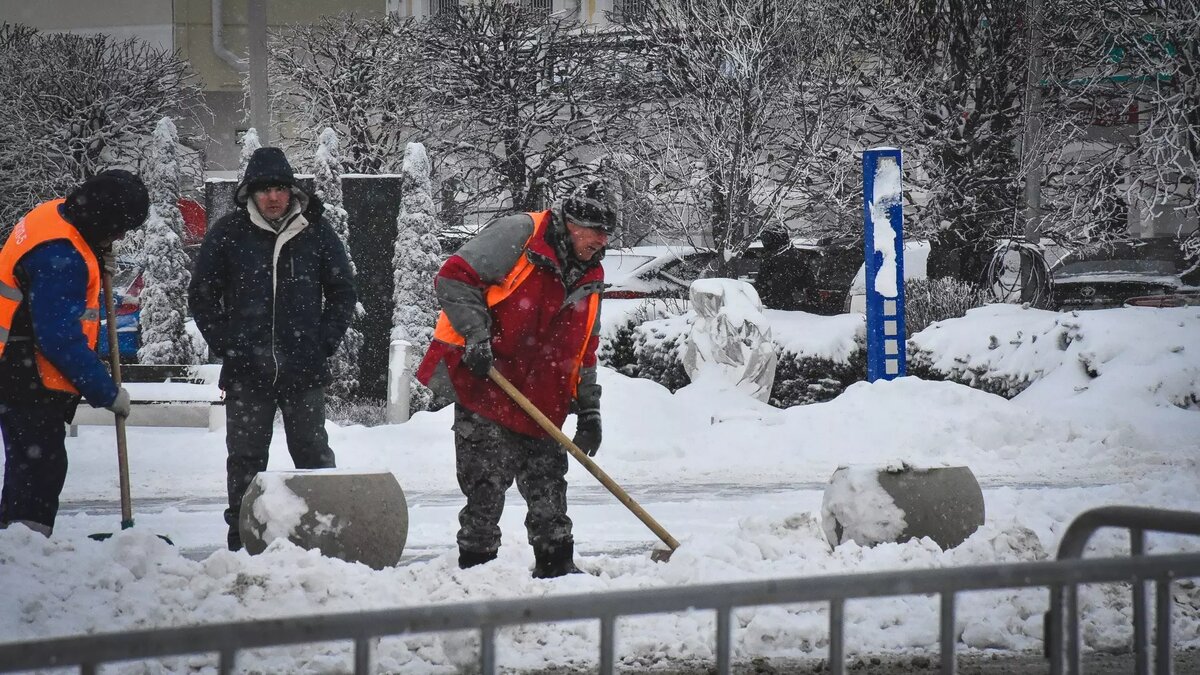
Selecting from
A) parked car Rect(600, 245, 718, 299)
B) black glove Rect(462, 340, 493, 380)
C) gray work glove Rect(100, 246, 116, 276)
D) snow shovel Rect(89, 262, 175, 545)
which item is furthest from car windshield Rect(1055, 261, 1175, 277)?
gray work glove Rect(100, 246, 116, 276)

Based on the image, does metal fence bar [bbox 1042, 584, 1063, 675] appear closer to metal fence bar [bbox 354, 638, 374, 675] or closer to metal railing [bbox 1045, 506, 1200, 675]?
metal railing [bbox 1045, 506, 1200, 675]

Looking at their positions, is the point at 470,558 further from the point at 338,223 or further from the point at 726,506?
the point at 338,223

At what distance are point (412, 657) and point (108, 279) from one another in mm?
2504

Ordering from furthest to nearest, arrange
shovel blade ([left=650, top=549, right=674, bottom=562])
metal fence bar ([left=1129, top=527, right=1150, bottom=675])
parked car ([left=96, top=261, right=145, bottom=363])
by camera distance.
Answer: parked car ([left=96, top=261, right=145, bottom=363]) → shovel blade ([left=650, top=549, right=674, bottom=562]) → metal fence bar ([left=1129, top=527, right=1150, bottom=675])

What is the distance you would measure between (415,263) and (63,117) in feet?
54.5

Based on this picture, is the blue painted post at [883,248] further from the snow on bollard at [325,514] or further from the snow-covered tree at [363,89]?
the snow-covered tree at [363,89]

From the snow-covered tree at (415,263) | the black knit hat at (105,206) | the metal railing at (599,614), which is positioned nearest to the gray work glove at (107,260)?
the black knit hat at (105,206)

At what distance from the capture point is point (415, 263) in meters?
14.7

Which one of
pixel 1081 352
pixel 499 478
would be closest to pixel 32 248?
pixel 499 478

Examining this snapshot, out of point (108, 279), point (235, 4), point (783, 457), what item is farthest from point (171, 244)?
point (235, 4)

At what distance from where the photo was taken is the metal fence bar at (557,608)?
1.93 metres

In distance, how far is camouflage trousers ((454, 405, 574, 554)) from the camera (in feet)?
18.0

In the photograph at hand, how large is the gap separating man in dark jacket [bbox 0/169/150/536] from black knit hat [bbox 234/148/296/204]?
62 centimetres

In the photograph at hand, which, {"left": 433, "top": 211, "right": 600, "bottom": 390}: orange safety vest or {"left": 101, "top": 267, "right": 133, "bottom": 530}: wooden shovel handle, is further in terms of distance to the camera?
{"left": 101, "top": 267, "right": 133, "bottom": 530}: wooden shovel handle
